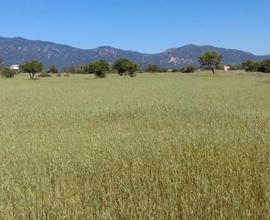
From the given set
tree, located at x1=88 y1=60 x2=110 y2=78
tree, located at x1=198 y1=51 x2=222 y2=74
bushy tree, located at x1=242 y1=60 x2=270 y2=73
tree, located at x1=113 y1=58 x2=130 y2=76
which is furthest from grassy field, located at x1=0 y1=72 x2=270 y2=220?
tree, located at x1=198 y1=51 x2=222 y2=74

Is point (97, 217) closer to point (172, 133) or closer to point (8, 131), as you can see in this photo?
point (172, 133)

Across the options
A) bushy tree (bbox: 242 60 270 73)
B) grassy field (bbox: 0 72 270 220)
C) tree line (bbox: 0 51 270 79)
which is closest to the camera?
grassy field (bbox: 0 72 270 220)

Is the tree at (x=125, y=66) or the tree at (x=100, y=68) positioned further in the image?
the tree at (x=125, y=66)

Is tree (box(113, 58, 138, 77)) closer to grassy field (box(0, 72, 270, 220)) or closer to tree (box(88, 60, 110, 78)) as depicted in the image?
tree (box(88, 60, 110, 78))

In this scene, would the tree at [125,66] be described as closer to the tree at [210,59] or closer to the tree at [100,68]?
the tree at [100,68]

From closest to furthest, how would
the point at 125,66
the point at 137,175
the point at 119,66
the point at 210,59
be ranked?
the point at 137,175
the point at 125,66
the point at 119,66
the point at 210,59

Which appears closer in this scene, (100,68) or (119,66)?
(100,68)

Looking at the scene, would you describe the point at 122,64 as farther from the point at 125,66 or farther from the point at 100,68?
the point at 100,68

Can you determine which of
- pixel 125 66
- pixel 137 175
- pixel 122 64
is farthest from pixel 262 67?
pixel 137 175

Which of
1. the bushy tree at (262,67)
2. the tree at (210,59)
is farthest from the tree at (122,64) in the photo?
the bushy tree at (262,67)

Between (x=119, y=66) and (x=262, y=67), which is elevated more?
(x=119, y=66)

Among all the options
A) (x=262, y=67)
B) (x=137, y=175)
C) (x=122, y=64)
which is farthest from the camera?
(x=262, y=67)

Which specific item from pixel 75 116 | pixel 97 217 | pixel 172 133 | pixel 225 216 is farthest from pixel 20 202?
pixel 75 116

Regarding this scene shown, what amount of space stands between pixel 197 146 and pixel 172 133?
7.70 feet
